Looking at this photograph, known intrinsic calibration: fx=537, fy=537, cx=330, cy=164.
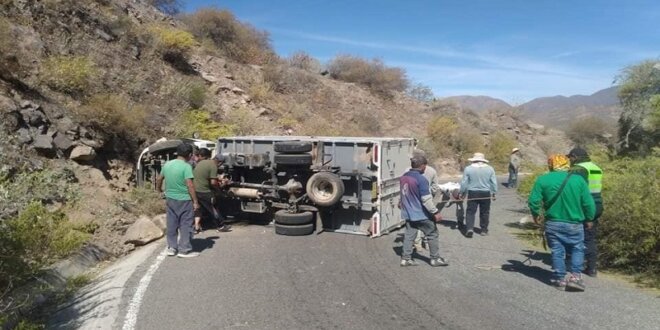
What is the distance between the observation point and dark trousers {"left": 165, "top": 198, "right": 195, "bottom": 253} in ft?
28.3

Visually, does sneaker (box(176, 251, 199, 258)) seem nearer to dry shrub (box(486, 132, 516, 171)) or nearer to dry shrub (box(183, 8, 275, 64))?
dry shrub (box(183, 8, 275, 64))

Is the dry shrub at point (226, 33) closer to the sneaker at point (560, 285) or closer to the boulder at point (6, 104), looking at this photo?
the boulder at point (6, 104)

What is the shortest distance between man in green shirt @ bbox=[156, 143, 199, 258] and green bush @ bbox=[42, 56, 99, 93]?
6866 millimetres

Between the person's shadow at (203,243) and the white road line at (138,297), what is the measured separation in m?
0.97

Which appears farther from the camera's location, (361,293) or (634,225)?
(634,225)

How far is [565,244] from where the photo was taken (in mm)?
7035

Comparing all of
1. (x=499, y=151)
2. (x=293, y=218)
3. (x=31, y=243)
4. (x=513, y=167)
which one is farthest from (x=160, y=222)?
(x=499, y=151)

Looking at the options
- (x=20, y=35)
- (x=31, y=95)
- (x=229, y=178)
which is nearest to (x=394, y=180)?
(x=229, y=178)

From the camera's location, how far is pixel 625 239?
8.05m

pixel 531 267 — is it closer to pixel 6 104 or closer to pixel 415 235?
pixel 415 235

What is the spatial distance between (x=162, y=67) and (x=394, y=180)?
14466 millimetres

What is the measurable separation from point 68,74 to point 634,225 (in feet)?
43.6

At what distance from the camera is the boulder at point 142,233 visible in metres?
9.61

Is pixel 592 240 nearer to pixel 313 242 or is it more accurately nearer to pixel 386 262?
pixel 386 262
